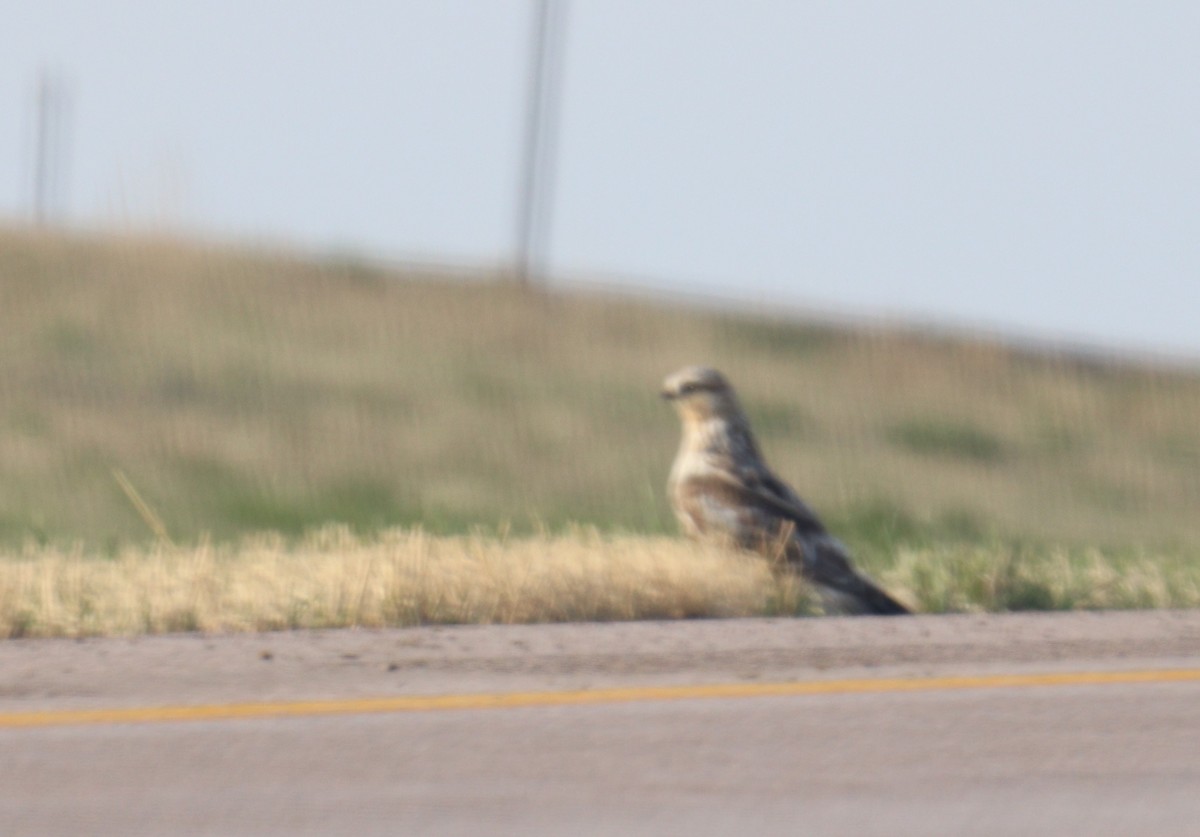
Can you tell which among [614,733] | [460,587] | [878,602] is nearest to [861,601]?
[878,602]

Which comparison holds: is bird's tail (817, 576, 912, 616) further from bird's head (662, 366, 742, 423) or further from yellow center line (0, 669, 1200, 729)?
yellow center line (0, 669, 1200, 729)

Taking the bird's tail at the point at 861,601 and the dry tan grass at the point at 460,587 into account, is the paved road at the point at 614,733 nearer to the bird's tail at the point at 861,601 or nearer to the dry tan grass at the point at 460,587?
the dry tan grass at the point at 460,587

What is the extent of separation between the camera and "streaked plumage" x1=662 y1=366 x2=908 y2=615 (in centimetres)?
967

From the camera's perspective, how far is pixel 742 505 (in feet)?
33.0

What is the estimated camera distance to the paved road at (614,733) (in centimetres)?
548

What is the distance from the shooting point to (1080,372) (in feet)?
76.5

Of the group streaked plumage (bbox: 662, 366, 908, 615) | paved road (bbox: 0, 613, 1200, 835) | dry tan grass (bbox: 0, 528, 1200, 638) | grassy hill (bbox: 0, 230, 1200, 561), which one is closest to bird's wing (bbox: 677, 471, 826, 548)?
streaked plumage (bbox: 662, 366, 908, 615)

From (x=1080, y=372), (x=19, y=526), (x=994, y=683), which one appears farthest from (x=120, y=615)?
(x=1080, y=372)

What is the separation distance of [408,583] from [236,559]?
73.5 inches

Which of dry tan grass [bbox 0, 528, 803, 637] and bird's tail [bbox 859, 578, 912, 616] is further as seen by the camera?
bird's tail [bbox 859, 578, 912, 616]

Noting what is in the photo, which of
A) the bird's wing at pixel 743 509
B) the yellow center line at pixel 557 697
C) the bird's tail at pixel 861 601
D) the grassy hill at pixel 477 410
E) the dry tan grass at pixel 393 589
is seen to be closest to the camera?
the yellow center line at pixel 557 697

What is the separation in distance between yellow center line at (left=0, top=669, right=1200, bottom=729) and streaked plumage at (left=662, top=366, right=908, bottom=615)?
82.8 inches

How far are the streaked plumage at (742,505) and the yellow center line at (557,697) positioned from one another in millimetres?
2103

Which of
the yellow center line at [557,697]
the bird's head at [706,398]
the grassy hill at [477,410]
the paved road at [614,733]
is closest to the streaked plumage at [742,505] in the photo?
the bird's head at [706,398]
